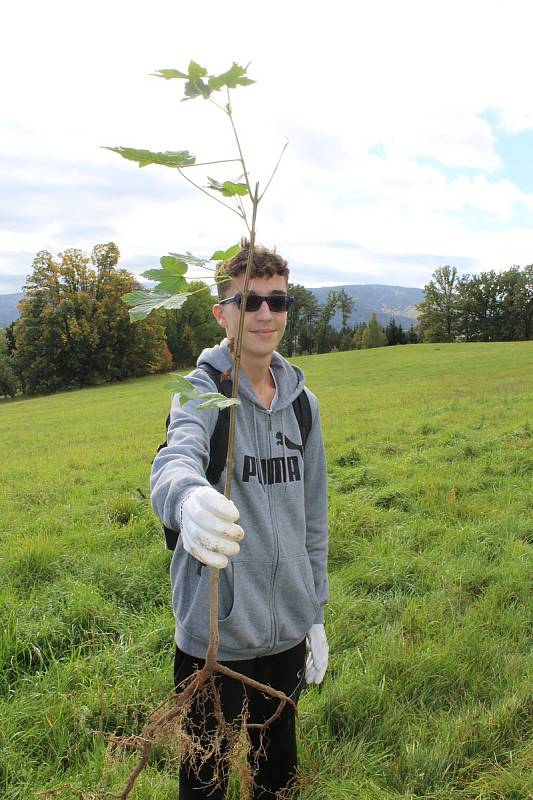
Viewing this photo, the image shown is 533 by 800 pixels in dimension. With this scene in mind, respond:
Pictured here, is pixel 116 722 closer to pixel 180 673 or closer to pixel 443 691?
pixel 180 673

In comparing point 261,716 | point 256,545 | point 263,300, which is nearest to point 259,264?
point 263,300

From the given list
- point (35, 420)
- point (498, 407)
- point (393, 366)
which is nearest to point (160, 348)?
point (393, 366)

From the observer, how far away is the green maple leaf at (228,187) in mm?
1231

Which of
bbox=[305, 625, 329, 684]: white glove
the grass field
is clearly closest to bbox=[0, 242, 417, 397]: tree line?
the grass field

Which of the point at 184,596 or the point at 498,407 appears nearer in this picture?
the point at 184,596

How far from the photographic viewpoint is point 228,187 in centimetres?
123

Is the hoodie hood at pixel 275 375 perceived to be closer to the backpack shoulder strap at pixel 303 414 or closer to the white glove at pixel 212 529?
the backpack shoulder strap at pixel 303 414

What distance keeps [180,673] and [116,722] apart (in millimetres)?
1053

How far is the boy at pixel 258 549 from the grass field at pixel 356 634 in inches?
13.2

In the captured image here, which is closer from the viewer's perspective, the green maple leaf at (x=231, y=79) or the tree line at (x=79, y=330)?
the green maple leaf at (x=231, y=79)

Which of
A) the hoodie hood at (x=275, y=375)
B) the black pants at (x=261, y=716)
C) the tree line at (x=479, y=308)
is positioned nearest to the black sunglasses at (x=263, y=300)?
the hoodie hood at (x=275, y=375)

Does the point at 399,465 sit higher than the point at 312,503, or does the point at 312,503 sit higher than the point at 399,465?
the point at 312,503

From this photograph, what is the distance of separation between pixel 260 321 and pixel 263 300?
80mm

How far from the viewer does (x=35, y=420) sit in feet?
68.1
